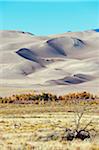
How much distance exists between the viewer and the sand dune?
10069 centimetres

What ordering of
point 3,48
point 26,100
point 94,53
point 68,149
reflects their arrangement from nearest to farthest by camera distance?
1. point 68,149
2. point 26,100
3. point 3,48
4. point 94,53

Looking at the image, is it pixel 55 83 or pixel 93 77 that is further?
pixel 93 77

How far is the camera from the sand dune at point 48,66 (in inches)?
3964

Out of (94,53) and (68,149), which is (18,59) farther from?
(68,149)

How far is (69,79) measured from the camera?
110375mm

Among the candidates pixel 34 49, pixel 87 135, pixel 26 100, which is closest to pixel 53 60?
pixel 34 49

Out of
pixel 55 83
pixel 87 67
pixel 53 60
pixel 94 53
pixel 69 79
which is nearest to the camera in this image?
pixel 55 83

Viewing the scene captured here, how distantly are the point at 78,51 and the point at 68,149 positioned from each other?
182 meters

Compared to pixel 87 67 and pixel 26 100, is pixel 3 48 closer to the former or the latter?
pixel 87 67

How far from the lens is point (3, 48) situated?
17362cm

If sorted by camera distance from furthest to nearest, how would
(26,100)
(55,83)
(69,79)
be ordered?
(69,79)
(55,83)
(26,100)

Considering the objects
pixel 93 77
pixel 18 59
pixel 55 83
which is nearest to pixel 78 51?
pixel 18 59

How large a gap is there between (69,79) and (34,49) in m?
68.0

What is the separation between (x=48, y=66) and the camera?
14962 centimetres
